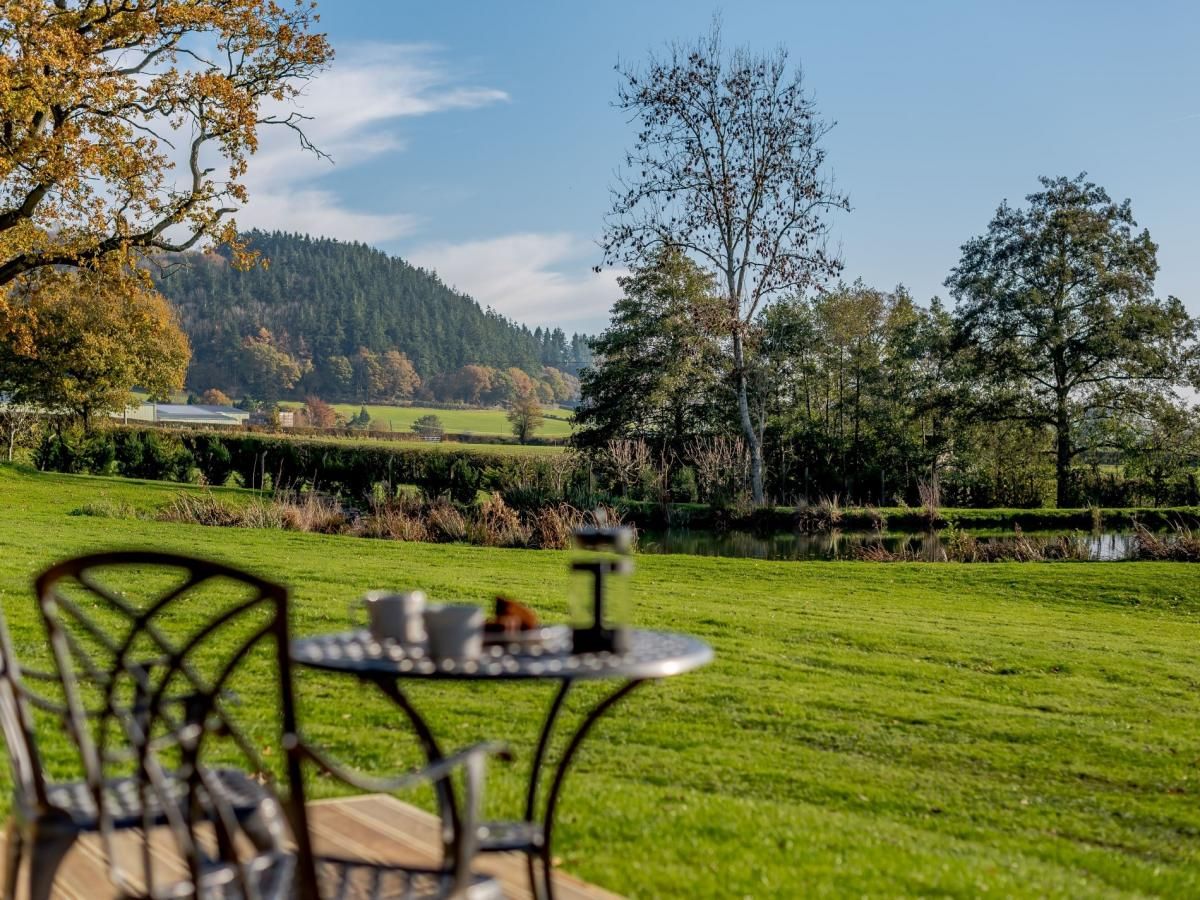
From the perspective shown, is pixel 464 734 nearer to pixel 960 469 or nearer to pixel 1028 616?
pixel 1028 616

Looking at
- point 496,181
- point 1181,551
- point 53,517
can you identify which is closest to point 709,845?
point 1181,551

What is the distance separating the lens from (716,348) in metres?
34.0

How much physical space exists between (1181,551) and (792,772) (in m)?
15.3

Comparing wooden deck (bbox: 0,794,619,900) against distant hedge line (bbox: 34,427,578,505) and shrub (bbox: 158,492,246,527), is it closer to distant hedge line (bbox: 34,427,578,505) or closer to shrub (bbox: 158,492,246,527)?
shrub (bbox: 158,492,246,527)

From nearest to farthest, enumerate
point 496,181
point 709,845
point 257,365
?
point 709,845
point 496,181
point 257,365

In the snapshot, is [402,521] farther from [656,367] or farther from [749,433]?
[656,367]

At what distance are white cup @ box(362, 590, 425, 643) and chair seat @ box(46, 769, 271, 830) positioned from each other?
1.31 feet

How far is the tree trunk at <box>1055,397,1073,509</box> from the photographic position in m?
32.0

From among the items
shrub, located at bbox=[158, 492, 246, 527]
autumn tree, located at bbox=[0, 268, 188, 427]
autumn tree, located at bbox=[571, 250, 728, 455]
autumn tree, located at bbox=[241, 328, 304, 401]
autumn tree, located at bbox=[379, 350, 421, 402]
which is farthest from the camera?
autumn tree, located at bbox=[379, 350, 421, 402]

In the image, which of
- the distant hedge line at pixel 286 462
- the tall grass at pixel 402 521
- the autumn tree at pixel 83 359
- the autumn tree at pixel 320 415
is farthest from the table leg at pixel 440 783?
the autumn tree at pixel 320 415

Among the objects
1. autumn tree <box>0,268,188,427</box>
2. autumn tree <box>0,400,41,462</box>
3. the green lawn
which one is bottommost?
the green lawn

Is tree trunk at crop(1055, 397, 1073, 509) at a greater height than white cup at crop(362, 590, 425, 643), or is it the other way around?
tree trunk at crop(1055, 397, 1073, 509)

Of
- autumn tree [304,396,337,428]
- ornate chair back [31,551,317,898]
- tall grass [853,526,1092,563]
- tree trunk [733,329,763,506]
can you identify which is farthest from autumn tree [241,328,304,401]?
ornate chair back [31,551,317,898]

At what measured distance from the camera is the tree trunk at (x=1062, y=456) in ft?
105
